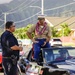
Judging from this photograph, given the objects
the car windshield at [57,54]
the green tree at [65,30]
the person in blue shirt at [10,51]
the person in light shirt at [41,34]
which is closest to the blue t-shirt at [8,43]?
the person in blue shirt at [10,51]

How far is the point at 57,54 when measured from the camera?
8312 mm

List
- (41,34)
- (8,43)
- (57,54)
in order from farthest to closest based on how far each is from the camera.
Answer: (41,34) → (57,54) → (8,43)

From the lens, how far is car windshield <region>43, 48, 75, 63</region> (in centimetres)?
817

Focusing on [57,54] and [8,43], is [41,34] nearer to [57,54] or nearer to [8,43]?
[57,54]

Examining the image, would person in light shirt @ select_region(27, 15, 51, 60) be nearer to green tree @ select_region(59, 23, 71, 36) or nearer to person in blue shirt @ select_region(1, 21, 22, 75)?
person in blue shirt @ select_region(1, 21, 22, 75)

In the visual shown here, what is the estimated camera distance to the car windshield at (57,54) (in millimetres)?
8172

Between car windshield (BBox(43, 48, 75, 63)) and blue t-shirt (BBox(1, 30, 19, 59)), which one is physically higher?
blue t-shirt (BBox(1, 30, 19, 59))

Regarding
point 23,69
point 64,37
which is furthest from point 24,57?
point 64,37

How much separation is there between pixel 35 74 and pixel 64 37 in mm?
60619

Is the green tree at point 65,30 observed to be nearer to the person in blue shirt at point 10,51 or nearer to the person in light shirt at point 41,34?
the person in light shirt at point 41,34

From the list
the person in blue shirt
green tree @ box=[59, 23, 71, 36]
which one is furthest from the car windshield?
green tree @ box=[59, 23, 71, 36]

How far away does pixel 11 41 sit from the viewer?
7938mm

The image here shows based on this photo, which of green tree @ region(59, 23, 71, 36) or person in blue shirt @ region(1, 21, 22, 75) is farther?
green tree @ region(59, 23, 71, 36)

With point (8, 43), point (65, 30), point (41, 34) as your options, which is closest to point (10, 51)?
point (8, 43)
